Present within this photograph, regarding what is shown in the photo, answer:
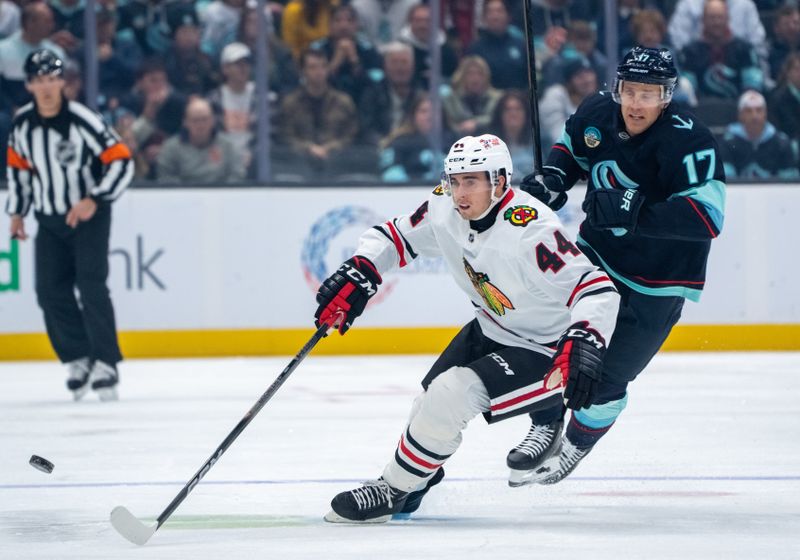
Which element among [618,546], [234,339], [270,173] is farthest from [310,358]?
[618,546]

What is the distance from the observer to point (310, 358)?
8.38 meters

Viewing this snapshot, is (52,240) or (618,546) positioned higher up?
(618,546)

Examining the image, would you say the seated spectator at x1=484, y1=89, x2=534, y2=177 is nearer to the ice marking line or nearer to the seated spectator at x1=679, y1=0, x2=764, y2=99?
the seated spectator at x1=679, y1=0, x2=764, y2=99

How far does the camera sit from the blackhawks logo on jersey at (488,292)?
384cm

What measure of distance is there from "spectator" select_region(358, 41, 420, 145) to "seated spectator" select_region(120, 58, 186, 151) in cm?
99

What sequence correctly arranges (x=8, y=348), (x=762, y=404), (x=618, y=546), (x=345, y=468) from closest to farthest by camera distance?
(x=618, y=546) < (x=345, y=468) < (x=762, y=404) < (x=8, y=348)

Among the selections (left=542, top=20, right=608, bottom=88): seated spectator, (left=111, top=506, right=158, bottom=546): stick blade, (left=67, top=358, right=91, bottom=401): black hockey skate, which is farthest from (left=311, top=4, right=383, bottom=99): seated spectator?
(left=111, top=506, right=158, bottom=546): stick blade

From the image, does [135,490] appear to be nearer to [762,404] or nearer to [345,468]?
[345,468]

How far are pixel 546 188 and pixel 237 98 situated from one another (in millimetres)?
4494

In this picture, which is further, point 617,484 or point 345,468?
point 345,468

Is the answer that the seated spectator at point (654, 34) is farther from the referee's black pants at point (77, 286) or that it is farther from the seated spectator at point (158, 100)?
the referee's black pants at point (77, 286)

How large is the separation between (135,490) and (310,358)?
405 centimetres

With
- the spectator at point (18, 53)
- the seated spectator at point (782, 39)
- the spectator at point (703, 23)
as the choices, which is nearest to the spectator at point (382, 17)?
the spectator at point (703, 23)

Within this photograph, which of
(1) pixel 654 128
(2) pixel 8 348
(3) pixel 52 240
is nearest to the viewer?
(1) pixel 654 128
